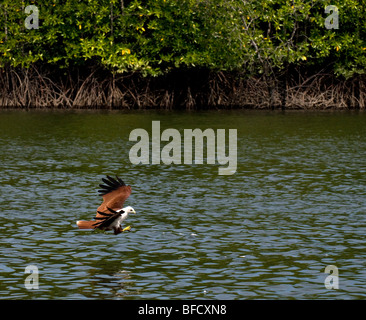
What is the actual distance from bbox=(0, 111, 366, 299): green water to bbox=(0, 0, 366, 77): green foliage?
1332 centimetres

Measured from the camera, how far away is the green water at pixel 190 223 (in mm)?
9625

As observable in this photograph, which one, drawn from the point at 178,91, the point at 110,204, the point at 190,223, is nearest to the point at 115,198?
the point at 110,204

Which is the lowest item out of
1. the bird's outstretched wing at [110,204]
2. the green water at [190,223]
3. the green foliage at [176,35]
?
the green water at [190,223]

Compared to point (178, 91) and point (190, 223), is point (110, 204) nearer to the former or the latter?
point (190, 223)

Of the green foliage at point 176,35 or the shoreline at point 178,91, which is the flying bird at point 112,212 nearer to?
the green foliage at point 176,35

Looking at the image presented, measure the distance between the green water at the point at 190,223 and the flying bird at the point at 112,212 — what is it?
7.9 inches

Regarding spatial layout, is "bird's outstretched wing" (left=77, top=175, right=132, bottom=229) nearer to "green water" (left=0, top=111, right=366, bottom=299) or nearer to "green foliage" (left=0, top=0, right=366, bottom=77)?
"green water" (left=0, top=111, right=366, bottom=299)

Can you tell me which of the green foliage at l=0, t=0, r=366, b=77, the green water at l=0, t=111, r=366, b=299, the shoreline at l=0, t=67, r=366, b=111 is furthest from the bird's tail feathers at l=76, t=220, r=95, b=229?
the shoreline at l=0, t=67, r=366, b=111

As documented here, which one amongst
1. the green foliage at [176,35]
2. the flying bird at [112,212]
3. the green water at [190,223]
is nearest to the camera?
the green water at [190,223]

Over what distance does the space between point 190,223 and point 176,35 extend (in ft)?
84.3

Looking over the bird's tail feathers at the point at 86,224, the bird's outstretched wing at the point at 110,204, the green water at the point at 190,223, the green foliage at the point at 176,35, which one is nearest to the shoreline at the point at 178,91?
the green foliage at the point at 176,35
